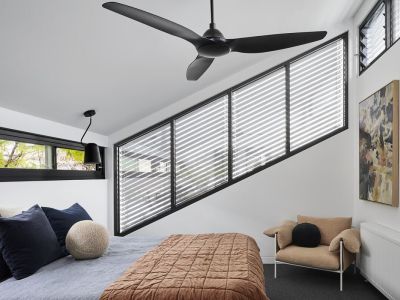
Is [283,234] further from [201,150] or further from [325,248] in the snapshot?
[201,150]

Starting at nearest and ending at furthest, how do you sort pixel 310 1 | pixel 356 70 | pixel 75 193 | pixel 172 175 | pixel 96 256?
pixel 96 256 → pixel 310 1 → pixel 75 193 → pixel 356 70 → pixel 172 175

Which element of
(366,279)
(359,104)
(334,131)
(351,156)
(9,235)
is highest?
(359,104)

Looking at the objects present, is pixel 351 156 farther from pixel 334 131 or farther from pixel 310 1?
pixel 310 1

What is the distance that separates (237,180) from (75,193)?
211cm

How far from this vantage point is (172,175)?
16.5 ft

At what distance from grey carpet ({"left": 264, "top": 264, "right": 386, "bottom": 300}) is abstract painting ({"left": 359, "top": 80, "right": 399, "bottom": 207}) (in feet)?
3.00

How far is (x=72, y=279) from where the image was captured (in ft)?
6.95

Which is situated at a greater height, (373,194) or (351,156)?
(351,156)

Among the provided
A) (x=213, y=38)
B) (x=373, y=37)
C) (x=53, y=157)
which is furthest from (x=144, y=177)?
(x=373, y=37)

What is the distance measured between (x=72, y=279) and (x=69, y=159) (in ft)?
7.55

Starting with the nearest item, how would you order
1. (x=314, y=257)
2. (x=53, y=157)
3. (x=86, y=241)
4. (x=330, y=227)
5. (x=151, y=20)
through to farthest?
1. (x=151, y=20)
2. (x=86, y=241)
3. (x=314, y=257)
4. (x=53, y=157)
5. (x=330, y=227)

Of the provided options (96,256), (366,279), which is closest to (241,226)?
(366,279)

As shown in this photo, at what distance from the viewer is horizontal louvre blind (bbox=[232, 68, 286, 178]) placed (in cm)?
483

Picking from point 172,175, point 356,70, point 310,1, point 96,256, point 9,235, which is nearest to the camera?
point 9,235
